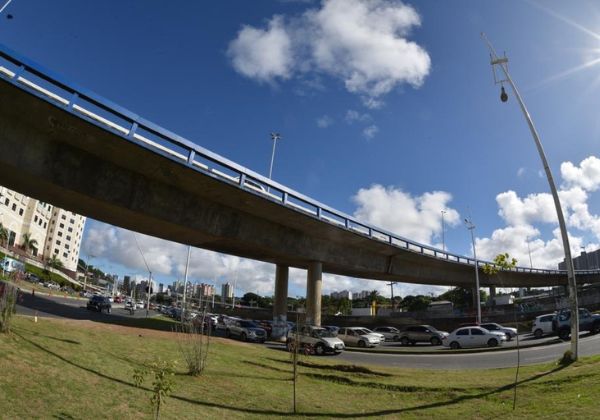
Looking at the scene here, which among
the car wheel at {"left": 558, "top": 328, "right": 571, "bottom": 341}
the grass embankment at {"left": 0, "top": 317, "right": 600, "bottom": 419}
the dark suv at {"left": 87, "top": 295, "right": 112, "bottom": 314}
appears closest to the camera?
the grass embankment at {"left": 0, "top": 317, "right": 600, "bottom": 419}

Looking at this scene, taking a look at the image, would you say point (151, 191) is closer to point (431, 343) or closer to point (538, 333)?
point (431, 343)

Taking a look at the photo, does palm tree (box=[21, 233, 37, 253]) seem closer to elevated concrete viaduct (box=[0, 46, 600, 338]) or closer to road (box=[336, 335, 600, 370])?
elevated concrete viaduct (box=[0, 46, 600, 338])

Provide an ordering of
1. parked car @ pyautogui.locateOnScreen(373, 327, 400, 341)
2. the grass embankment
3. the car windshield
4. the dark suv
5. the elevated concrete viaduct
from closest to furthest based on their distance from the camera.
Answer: the grass embankment
the elevated concrete viaduct
the car windshield
parked car @ pyautogui.locateOnScreen(373, 327, 400, 341)
the dark suv

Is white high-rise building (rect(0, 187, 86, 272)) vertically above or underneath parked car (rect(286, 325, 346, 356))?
above

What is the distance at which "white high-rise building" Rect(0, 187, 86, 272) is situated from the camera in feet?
330

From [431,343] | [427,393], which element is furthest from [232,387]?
[431,343]

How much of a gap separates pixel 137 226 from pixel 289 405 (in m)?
15.6

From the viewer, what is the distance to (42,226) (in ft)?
408

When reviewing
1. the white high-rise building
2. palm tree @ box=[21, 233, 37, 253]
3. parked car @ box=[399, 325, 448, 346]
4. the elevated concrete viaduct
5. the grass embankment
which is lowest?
the grass embankment

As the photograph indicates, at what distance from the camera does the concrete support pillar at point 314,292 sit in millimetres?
29750

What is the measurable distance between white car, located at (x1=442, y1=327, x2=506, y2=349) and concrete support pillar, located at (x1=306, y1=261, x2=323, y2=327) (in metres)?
9.15

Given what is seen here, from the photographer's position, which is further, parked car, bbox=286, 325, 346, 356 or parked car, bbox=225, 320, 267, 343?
parked car, bbox=225, 320, 267, 343

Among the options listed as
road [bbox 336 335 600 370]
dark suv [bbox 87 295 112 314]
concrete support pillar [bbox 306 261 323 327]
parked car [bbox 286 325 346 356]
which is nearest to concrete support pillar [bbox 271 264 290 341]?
concrete support pillar [bbox 306 261 323 327]

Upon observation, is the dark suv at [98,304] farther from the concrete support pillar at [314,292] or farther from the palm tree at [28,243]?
the palm tree at [28,243]
